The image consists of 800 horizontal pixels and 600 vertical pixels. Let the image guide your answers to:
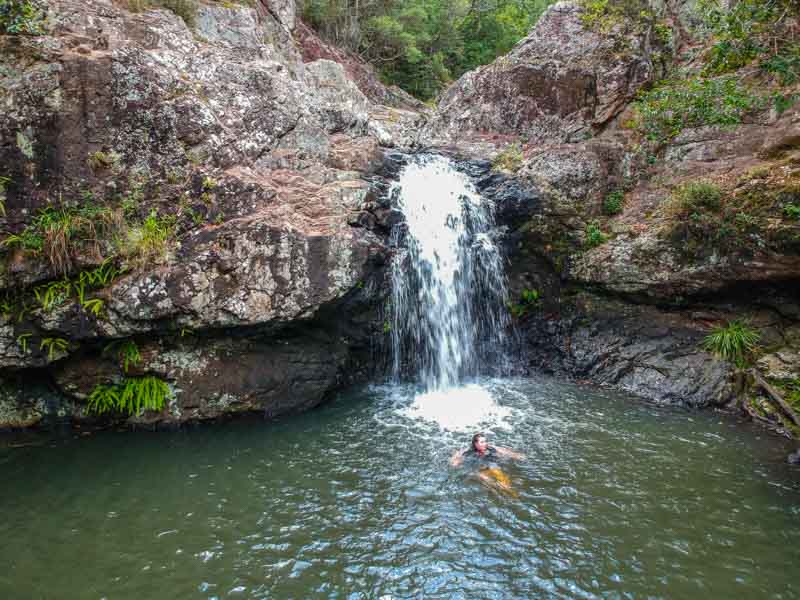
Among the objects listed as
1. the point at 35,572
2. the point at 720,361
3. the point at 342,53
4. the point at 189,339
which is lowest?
the point at 35,572

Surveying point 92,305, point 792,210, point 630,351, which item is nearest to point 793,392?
point 630,351

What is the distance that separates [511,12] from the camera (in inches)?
1167

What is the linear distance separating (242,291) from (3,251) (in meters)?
3.88

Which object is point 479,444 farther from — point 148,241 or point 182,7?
point 182,7

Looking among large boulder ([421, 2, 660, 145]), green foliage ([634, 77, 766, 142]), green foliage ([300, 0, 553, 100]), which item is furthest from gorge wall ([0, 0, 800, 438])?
green foliage ([300, 0, 553, 100])

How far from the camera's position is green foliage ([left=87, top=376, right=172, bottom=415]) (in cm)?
825

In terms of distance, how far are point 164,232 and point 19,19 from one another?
14.2 feet

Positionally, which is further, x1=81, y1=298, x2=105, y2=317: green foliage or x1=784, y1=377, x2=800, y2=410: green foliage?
x1=784, y1=377, x2=800, y2=410: green foliage

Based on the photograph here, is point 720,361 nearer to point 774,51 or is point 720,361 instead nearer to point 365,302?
point 774,51

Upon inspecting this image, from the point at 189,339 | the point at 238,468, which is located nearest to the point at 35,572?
the point at 238,468

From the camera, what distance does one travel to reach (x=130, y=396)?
8305 mm

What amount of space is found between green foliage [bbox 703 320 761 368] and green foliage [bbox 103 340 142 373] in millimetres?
11532

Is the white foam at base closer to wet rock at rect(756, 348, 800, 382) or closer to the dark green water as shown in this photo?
the dark green water

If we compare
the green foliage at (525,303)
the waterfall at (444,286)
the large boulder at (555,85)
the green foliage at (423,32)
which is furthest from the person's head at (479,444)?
the green foliage at (423,32)
